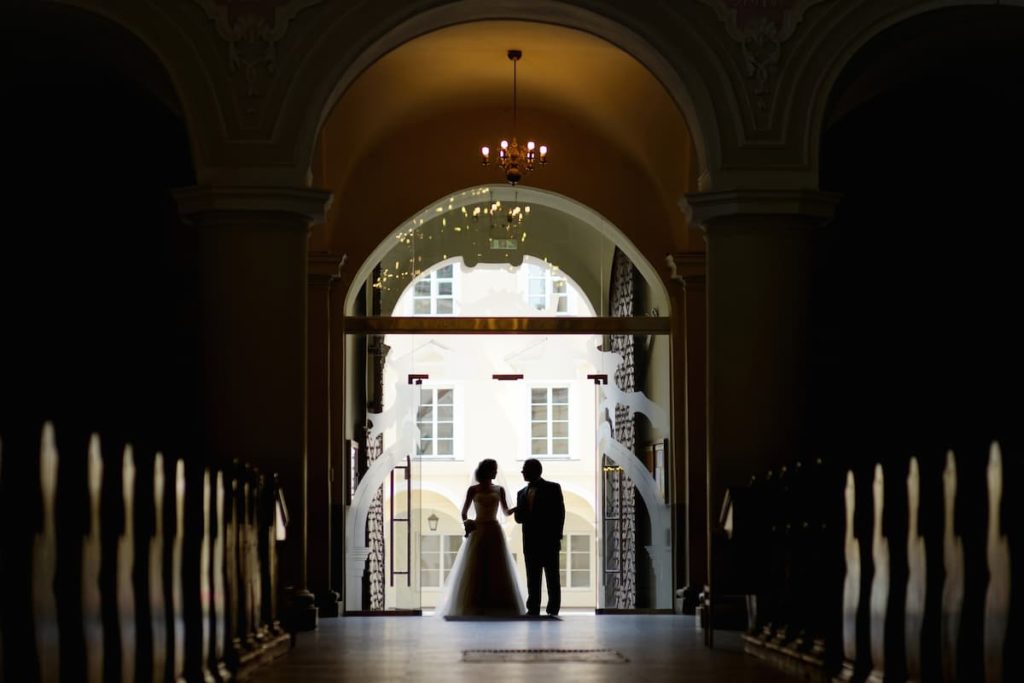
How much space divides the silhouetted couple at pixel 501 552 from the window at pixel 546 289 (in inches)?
81.5

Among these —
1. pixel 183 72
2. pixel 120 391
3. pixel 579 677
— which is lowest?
pixel 579 677

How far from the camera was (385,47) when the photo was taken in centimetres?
1154

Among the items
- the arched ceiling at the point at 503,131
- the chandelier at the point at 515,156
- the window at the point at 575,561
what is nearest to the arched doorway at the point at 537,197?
the arched ceiling at the point at 503,131

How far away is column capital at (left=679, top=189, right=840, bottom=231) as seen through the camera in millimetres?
11039

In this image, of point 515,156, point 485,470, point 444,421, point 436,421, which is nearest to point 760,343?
point 485,470

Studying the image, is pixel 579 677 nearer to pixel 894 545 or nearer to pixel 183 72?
pixel 894 545

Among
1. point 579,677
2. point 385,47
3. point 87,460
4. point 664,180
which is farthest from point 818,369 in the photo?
point 87,460

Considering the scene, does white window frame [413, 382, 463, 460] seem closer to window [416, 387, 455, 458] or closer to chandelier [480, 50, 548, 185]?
window [416, 387, 455, 458]

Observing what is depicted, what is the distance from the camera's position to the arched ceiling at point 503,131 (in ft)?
49.4

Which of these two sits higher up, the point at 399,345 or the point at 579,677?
the point at 399,345

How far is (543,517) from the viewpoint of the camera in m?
14.5

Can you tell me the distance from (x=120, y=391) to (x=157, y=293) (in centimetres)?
91

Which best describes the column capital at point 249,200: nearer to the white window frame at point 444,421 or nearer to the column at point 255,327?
the column at point 255,327

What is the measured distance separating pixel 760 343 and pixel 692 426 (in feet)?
14.9
